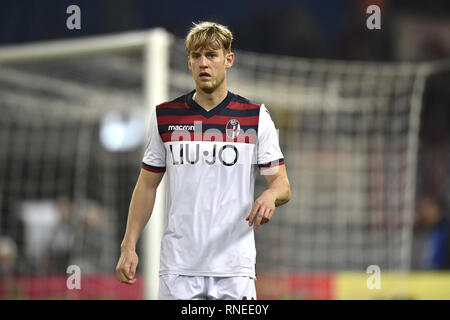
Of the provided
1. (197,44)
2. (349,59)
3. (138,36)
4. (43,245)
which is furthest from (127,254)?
(349,59)

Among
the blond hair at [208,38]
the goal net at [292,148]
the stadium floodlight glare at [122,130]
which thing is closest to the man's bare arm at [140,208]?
the blond hair at [208,38]

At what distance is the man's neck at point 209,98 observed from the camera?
2883 mm

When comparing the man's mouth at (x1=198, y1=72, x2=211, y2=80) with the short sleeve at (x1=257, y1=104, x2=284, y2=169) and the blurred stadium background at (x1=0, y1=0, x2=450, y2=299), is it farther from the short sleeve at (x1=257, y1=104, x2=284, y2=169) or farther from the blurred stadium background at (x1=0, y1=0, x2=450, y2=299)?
the blurred stadium background at (x1=0, y1=0, x2=450, y2=299)

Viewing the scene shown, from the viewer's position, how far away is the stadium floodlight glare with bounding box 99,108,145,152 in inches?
466

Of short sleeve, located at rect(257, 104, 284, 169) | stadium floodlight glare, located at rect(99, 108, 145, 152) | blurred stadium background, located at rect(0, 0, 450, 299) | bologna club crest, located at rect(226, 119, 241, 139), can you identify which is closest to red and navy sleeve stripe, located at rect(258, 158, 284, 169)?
short sleeve, located at rect(257, 104, 284, 169)

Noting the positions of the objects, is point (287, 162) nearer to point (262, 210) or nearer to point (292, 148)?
point (292, 148)

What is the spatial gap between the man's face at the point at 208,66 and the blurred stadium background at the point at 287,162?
379cm

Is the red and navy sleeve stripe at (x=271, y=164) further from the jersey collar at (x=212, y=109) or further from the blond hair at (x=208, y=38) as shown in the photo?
the blond hair at (x=208, y=38)

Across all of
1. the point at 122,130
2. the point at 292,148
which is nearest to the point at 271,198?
the point at 292,148

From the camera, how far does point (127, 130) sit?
43.1 ft

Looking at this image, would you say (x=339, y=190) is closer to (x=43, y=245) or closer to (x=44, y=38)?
(x=43, y=245)

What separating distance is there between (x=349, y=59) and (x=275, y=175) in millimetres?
12958

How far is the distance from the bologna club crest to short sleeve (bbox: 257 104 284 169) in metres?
0.09

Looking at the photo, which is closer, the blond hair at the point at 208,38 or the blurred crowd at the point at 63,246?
the blond hair at the point at 208,38
